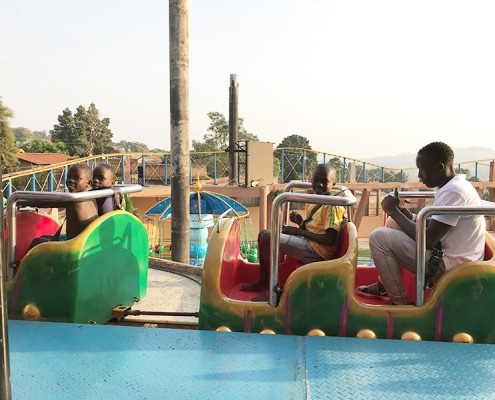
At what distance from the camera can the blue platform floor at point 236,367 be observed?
73.0 inches

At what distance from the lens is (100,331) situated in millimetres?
2434

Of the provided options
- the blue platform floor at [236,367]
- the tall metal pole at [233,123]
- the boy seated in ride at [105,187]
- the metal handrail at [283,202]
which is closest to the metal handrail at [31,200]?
the boy seated in ride at [105,187]

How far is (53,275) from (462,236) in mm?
2225

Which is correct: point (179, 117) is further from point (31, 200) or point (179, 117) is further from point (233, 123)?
point (233, 123)

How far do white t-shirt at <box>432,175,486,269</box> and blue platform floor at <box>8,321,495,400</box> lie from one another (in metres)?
0.44

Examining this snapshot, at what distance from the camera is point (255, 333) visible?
2357 mm

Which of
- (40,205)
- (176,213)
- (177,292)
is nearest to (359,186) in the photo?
(176,213)

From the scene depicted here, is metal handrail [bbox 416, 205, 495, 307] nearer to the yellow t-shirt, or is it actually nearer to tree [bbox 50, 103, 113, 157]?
the yellow t-shirt

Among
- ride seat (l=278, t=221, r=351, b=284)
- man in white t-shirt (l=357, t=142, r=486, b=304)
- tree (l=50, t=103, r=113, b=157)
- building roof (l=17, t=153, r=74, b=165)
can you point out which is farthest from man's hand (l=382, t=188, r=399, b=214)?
tree (l=50, t=103, r=113, b=157)

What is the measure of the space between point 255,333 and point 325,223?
2.39 feet

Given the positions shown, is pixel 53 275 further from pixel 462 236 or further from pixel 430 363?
pixel 462 236

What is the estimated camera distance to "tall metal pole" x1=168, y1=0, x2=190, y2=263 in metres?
6.36

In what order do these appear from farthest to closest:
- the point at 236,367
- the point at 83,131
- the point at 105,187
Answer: the point at 83,131
the point at 105,187
the point at 236,367

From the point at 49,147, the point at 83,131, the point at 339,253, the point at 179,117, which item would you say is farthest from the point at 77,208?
the point at 83,131
